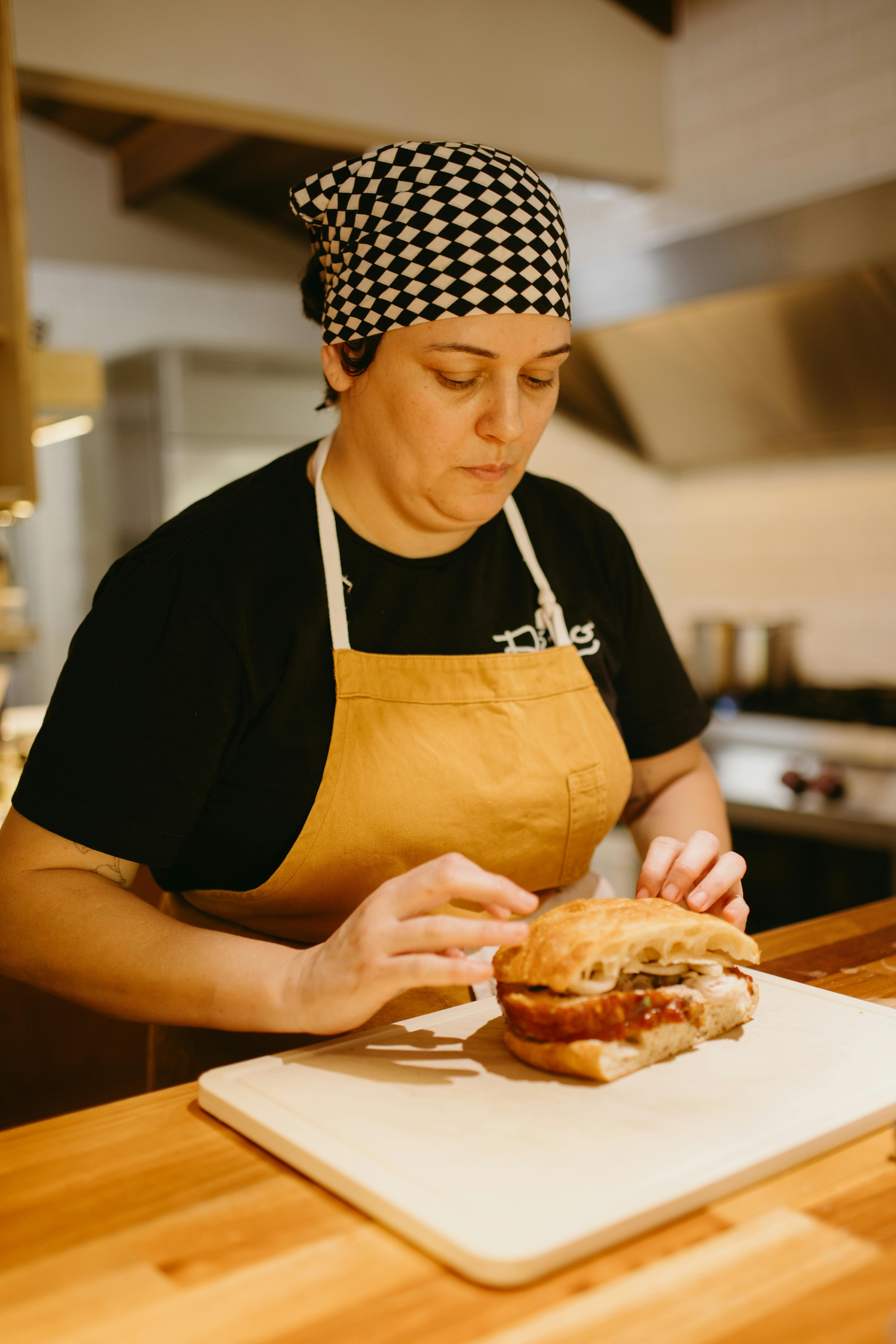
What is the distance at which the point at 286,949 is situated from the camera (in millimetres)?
1020

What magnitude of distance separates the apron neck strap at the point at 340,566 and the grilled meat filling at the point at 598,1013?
1.50ft

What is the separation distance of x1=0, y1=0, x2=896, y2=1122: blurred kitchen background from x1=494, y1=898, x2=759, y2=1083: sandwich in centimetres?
125

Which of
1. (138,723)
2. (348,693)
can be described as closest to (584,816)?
(348,693)

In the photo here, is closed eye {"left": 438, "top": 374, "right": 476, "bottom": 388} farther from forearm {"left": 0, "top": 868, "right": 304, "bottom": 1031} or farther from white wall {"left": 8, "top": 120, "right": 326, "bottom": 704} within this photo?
white wall {"left": 8, "top": 120, "right": 326, "bottom": 704}

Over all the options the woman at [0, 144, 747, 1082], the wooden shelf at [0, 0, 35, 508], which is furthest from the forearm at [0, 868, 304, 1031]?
the wooden shelf at [0, 0, 35, 508]

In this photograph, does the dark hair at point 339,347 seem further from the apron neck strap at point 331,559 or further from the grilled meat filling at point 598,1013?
the grilled meat filling at point 598,1013

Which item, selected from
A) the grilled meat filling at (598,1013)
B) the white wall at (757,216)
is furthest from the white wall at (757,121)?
the grilled meat filling at (598,1013)

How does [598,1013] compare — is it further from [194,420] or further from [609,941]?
[194,420]

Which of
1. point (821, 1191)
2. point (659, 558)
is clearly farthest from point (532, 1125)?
point (659, 558)

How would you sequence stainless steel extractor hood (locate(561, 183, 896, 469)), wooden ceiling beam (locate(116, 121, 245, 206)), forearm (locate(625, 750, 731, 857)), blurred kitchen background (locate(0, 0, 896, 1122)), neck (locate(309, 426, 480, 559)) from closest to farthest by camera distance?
neck (locate(309, 426, 480, 559)), forearm (locate(625, 750, 731, 857)), blurred kitchen background (locate(0, 0, 896, 1122)), stainless steel extractor hood (locate(561, 183, 896, 469)), wooden ceiling beam (locate(116, 121, 245, 206))

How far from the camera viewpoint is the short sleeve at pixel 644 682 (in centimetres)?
154

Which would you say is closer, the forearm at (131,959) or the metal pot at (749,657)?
the forearm at (131,959)

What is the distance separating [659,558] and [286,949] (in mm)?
3471

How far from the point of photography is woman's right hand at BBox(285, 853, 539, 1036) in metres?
0.90
